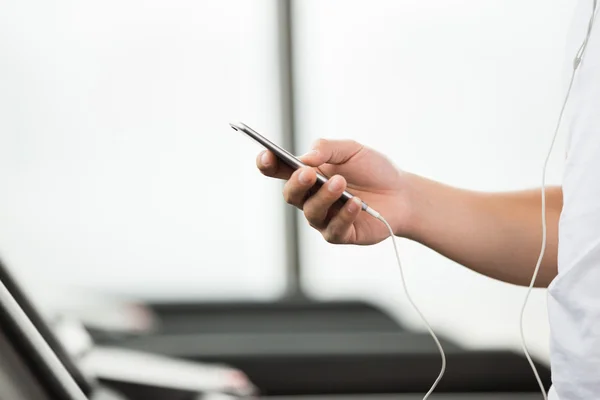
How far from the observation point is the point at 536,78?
337 cm

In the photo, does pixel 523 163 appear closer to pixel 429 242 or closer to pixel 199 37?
pixel 199 37

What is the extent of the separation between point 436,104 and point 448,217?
2846mm

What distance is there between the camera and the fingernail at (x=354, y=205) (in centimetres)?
73

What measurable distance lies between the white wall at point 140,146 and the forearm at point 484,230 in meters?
3.03

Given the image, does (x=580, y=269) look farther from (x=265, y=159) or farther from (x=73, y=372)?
(x=73, y=372)

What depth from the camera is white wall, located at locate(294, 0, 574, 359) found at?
11.0 feet

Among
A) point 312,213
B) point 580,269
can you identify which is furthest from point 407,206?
point 580,269

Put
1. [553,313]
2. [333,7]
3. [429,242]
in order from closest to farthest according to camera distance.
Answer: [553,313] → [429,242] → [333,7]

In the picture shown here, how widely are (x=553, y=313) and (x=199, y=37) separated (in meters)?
3.45

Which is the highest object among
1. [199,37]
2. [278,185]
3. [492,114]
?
[199,37]

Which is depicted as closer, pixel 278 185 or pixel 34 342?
pixel 34 342

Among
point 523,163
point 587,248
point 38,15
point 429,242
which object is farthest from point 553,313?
point 38,15

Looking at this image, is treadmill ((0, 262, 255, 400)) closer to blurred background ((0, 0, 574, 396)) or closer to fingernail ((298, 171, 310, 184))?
fingernail ((298, 171, 310, 184))

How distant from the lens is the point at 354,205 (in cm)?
73
